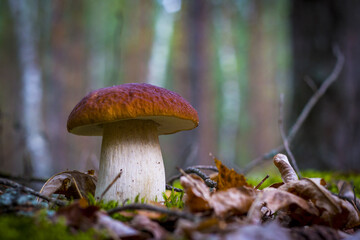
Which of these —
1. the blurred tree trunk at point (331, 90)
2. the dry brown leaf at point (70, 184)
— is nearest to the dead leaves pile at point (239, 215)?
the dry brown leaf at point (70, 184)

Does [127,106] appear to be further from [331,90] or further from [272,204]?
[331,90]

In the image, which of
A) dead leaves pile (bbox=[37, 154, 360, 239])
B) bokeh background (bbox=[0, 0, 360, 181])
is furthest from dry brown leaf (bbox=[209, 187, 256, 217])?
bokeh background (bbox=[0, 0, 360, 181])

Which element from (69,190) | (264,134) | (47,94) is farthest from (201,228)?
(264,134)

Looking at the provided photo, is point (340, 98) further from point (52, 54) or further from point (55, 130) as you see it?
point (52, 54)

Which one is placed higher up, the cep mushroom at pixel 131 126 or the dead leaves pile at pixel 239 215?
the cep mushroom at pixel 131 126

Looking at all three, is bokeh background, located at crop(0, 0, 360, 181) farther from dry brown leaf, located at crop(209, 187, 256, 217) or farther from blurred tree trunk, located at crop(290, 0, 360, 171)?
dry brown leaf, located at crop(209, 187, 256, 217)

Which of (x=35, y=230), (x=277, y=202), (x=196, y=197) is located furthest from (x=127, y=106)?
(x=277, y=202)

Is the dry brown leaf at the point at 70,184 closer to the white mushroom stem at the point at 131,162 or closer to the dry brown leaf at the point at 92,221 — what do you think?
the white mushroom stem at the point at 131,162

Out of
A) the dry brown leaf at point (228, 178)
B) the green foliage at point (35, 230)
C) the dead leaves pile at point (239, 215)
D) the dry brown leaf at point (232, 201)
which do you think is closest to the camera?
the green foliage at point (35, 230)
